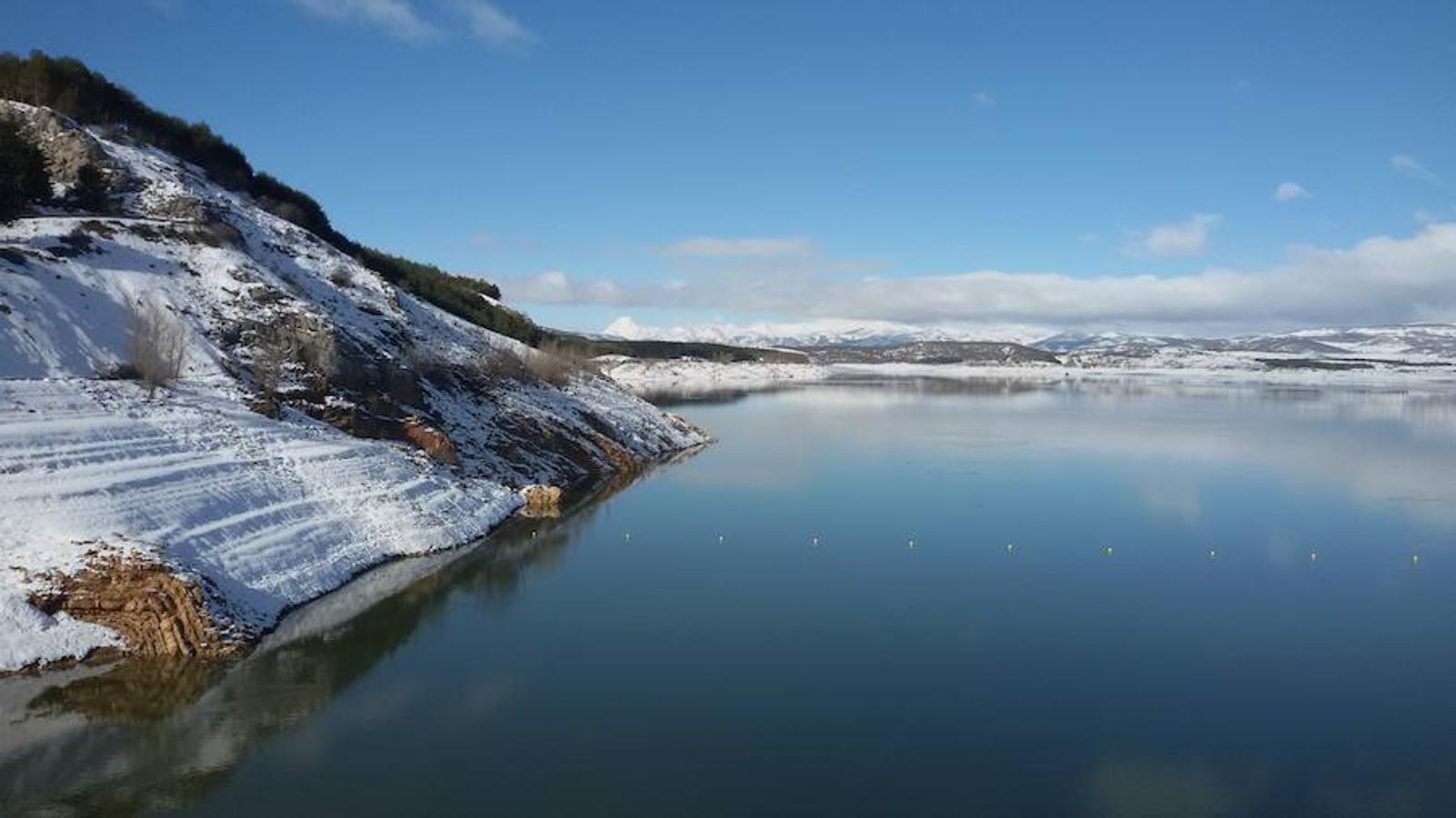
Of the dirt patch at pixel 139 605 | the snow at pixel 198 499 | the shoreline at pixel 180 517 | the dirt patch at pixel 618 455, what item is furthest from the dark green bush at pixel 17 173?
the dirt patch at pixel 618 455

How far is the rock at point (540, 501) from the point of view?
126 feet

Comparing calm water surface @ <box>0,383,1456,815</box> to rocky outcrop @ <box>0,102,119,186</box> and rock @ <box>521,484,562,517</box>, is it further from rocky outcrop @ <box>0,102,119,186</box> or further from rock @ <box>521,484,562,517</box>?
rocky outcrop @ <box>0,102,119,186</box>

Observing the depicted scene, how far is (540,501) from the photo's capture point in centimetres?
3941

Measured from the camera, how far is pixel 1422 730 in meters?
17.3

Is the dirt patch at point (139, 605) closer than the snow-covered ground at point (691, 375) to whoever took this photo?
Yes

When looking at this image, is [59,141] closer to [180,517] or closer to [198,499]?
[198,499]

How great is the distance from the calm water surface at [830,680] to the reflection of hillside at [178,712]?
0.25ft

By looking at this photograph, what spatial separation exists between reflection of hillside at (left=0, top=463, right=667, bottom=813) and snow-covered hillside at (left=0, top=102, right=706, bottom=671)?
1325 mm

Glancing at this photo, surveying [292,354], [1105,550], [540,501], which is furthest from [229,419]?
[1105,550]

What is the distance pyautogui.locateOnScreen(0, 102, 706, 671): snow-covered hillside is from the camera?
2189cm

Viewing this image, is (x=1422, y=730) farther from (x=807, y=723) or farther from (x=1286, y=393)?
(x=1286, y=393)

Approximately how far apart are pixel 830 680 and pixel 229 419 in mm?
21424

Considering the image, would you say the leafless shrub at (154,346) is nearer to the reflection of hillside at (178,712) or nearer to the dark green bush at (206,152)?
the reflection of hillside at (178,712)

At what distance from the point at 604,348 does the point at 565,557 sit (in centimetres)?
14601
